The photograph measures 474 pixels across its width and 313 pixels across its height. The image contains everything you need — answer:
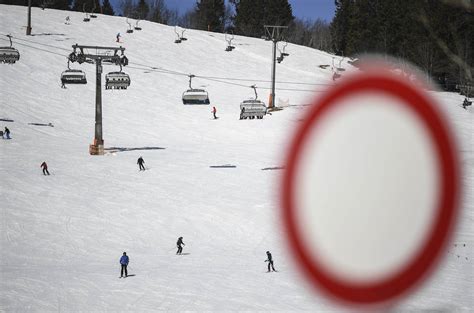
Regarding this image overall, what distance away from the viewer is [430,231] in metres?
1.66

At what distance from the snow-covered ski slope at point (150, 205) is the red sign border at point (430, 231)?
0.07 meters

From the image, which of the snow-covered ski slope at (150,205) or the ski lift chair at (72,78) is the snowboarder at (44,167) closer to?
the snow-covered ski slope at (150,205)

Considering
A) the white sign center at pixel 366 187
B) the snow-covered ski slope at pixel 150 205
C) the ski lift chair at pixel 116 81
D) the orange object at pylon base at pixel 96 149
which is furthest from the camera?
the ski lift chair at pixel 116 81

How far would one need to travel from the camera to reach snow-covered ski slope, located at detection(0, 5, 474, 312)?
10555 mm

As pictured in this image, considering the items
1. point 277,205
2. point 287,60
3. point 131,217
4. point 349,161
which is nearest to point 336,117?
point 349,161

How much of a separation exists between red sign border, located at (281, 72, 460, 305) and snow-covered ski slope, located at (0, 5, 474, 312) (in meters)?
0.07

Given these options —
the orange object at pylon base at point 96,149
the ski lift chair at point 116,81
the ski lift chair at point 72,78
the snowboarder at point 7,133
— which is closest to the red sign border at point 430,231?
the orange object at pylon base at point 96,149

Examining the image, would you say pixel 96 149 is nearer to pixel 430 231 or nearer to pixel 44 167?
pixel 44 167

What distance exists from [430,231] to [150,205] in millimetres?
18543

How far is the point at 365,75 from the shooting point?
5.70 ft

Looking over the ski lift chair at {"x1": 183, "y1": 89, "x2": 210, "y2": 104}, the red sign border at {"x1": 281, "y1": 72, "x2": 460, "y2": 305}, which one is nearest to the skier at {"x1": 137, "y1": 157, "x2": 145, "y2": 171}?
the ski lift chair at {"x1": 183, "y1": 89, "x2": 210, "y2": 104}

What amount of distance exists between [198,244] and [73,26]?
61207mm

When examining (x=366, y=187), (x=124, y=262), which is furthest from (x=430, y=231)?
(x=124, y=262)

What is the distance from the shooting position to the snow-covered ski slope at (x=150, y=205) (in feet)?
34.6
